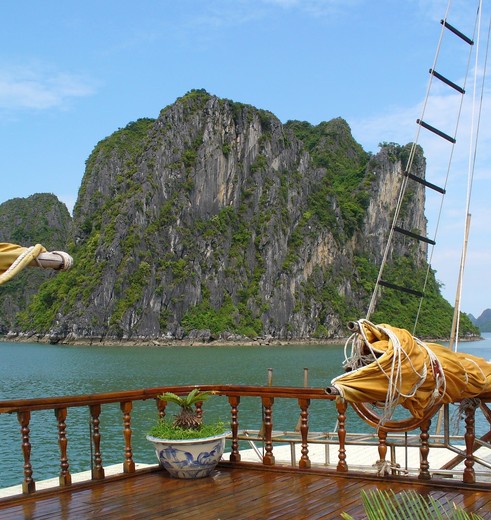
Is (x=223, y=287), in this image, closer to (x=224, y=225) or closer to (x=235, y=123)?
(x=224, y=225)

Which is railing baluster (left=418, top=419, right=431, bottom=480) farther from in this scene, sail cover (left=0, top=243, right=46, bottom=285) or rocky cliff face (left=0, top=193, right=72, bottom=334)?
rocky cliff face (left=0, top=193, right=72, bottom=334)

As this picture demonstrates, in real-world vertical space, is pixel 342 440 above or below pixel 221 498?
above

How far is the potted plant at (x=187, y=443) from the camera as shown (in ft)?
19.2

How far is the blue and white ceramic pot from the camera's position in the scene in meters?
5.85

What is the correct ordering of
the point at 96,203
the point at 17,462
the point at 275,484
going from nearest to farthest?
the point at 275,484
the point at 17,462
the point at 96,203

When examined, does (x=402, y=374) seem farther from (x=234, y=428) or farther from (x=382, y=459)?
(x=234, y=428)

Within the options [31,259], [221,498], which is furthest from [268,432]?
[31,259]

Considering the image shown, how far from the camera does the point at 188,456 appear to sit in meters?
5.86

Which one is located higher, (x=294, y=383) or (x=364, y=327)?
(x=364, y=327)

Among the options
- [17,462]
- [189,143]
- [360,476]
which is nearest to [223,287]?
[189,143]

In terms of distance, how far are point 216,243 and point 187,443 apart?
10102 centimetres

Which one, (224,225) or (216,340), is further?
(224,225)

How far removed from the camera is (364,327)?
195 inches

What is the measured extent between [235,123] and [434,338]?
4825cm
